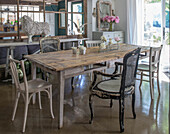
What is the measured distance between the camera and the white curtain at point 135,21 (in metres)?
6.05

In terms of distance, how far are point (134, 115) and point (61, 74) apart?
3.64 ft

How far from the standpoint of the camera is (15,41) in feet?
15.6

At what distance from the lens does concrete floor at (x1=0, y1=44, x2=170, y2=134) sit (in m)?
2.40

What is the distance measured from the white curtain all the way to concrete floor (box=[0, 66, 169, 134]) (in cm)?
287

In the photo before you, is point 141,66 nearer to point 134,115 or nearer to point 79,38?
point 134,115

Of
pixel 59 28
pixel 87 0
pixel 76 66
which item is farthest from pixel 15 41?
pixel 76 66

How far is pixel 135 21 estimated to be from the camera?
6090 millimetres

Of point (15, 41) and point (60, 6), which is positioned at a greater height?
point (60, 6)

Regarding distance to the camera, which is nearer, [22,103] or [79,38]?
[22,103]

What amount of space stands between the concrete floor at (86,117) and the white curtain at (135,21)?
113 inches

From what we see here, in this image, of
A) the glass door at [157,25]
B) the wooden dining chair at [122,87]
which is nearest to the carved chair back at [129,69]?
the wooden dining chair at [122,87]

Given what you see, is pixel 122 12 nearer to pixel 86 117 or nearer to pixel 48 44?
pixel 48 44

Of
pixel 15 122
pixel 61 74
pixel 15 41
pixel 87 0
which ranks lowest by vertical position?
pixel 15 122

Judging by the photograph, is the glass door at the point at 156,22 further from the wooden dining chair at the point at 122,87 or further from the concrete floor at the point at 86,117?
the wooden dining chair at the point at 122,87
